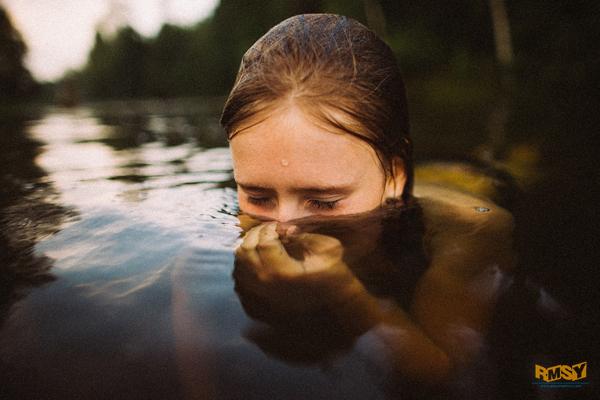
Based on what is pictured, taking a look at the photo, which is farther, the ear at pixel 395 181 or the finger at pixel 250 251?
the ear at pixel 395 181

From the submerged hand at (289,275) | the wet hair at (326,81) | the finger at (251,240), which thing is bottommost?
the submerged hand at (289,275)

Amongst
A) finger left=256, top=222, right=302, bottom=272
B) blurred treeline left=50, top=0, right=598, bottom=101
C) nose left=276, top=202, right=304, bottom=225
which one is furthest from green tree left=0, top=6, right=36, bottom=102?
finger left=256, top=222, right=302, bottom=272

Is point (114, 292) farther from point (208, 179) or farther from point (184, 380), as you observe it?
point (208, 179)

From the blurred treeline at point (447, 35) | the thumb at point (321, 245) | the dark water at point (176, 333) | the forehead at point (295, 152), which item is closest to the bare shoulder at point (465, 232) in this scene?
the dark water at point (176, 333)

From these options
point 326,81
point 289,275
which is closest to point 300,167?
point 326,81

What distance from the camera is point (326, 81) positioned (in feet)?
6.73

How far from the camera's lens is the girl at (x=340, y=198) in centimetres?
132

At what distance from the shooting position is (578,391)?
3.47ft

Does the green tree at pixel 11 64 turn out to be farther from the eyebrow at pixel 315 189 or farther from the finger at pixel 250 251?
the finger at pixel 250 251

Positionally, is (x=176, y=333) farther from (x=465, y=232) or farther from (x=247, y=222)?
(x=465, y=232)

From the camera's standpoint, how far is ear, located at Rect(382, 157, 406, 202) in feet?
7.83

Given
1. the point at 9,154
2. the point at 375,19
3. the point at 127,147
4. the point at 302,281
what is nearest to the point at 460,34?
the point at 375,19

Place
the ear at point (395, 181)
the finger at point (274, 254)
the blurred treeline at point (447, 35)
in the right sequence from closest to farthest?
the finger at point (274, 254)
the ear at point (395, 181)
the blurred treeline at point (447, 35)

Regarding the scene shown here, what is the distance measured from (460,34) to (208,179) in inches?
866
